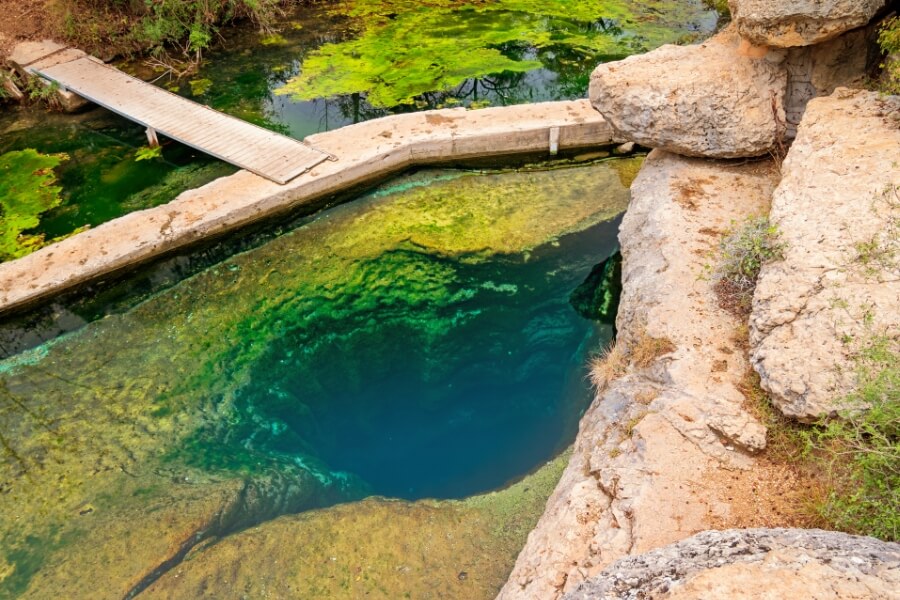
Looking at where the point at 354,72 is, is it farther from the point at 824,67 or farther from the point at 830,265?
the point at 830,265

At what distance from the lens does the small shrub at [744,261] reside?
470 cm

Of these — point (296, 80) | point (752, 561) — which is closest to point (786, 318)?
point (752, 561)

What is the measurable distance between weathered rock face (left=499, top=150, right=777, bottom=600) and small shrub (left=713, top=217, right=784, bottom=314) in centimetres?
11

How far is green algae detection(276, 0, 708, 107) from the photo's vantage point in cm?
1077

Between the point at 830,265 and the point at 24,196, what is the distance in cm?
929

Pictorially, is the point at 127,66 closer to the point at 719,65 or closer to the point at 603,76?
the point at 603,76

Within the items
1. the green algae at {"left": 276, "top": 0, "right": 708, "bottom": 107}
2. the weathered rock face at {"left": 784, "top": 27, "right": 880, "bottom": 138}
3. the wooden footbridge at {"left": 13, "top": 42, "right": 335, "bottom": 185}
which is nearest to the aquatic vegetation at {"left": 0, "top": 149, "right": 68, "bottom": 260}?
the wooden footbridge at {"left": 13, "top": 42, "right": 335, "bottom": 185}

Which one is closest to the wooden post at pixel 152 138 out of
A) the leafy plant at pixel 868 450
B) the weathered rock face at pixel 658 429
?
the weathered rock face at pixel 658 429

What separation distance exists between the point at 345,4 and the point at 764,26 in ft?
32.0

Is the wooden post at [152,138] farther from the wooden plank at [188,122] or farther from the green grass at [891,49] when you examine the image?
the green grass at [891,49]

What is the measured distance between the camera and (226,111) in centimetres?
1033

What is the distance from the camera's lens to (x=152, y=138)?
932 cm

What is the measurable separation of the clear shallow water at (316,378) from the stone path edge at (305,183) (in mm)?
496

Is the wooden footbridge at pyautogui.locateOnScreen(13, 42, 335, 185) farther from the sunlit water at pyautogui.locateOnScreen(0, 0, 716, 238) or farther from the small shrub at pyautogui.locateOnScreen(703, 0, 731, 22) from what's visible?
the small shrub at pyautogui.locateOnScreen(703, 0, 731, 22)
